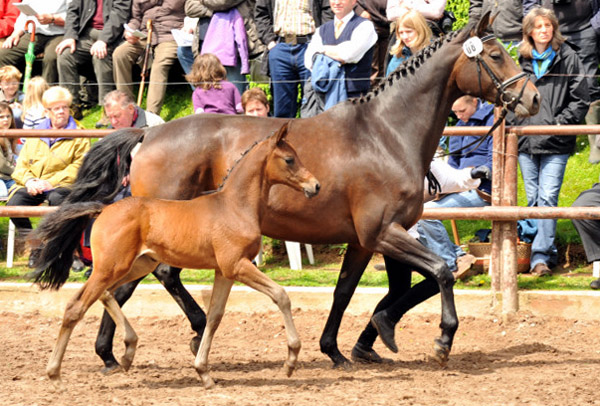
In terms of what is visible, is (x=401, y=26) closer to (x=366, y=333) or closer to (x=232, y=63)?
(x=232, y=63)

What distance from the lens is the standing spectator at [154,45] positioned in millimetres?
11398

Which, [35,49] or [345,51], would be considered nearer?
[345,51]

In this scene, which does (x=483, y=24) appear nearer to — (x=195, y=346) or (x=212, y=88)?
(x=195, y=346)

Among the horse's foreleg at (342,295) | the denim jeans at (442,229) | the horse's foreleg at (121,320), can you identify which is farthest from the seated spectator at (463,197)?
the horse's foreleg at (121,320)

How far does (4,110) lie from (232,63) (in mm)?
2478

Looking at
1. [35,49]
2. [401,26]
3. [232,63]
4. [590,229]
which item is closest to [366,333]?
[590,229]

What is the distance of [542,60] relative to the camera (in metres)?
8.88

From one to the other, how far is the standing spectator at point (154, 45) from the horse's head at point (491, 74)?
538 cm

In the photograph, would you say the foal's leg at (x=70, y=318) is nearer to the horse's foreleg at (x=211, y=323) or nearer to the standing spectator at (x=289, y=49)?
the horse's foreleg at (x=211, y=323)

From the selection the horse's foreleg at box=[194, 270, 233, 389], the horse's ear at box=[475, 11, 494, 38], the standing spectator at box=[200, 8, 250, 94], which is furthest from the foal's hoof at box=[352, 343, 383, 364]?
the standing spectator at box=[200, 8, 250, 94]

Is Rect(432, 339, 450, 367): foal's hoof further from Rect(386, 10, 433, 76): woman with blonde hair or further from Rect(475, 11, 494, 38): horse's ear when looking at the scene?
Rect(386, 10, 433, 76): woman with blonde hair

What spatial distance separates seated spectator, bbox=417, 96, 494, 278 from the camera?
28.1 feet

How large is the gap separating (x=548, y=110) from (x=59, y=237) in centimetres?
477

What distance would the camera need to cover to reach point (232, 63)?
414 inches
